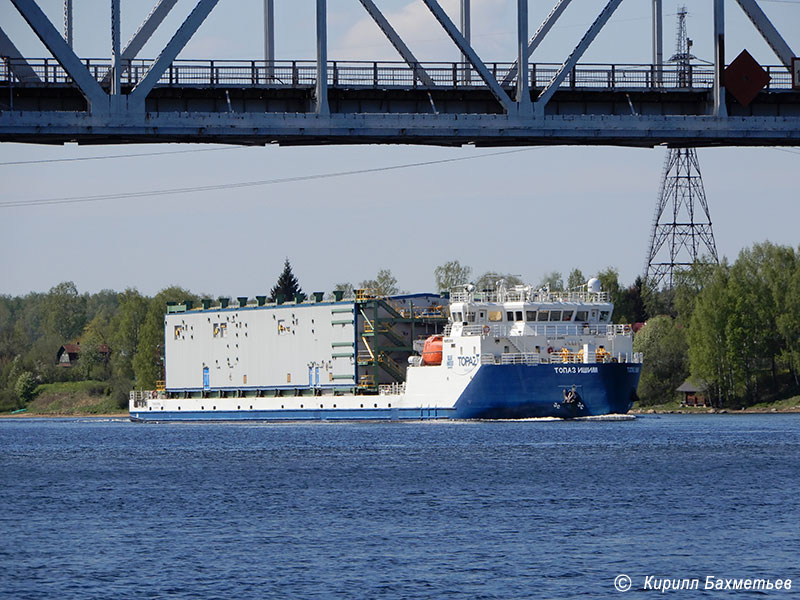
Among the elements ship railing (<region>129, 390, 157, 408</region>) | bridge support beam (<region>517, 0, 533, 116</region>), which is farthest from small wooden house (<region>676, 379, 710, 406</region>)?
bridge support beam (<region>517, 0, 533, 116</region>)

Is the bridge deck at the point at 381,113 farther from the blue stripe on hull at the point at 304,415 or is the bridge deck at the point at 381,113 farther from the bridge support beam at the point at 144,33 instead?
the blue stripe on hull at the point at 304,415

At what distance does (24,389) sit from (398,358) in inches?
2632

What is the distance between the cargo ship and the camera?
88.3m

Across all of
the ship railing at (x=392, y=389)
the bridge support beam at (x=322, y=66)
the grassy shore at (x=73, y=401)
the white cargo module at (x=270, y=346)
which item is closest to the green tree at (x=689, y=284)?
the white cargo module at (x=270, y=346)

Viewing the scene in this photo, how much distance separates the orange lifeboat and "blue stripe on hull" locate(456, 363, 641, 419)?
582cm

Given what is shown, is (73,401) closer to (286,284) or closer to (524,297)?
(286,284)

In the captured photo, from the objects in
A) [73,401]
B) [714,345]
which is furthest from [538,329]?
[73,401]

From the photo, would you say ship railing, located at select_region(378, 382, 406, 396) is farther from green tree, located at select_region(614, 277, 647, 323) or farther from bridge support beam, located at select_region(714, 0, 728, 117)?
bridge support beam, located at select_region(714, 0, 728, 117)

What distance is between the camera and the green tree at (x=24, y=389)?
163125mm

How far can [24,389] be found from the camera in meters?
163

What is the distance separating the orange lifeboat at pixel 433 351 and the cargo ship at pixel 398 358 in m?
0.11

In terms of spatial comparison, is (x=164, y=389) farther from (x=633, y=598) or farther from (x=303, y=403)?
(x=633, y=598)

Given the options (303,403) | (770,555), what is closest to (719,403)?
(303,403)

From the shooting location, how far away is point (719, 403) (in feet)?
385
